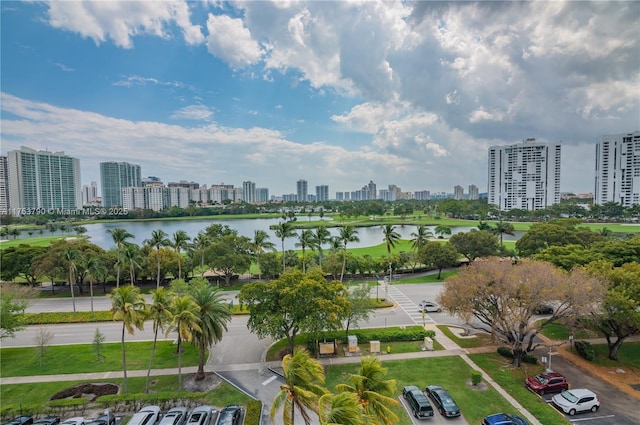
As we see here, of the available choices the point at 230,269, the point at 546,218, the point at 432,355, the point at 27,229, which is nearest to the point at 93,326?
the point at 230,269

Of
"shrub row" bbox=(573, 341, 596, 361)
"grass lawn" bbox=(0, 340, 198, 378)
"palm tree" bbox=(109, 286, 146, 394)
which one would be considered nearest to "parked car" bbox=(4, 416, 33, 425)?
"grass lawn" bbox=(0, 340, 198, 378)

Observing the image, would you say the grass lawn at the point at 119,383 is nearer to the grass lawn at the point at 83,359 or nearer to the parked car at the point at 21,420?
the parked car at the point at 21,420

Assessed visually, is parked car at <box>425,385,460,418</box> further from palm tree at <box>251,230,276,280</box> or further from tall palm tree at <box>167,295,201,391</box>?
palm tree at <box>251,230,276,280</box>

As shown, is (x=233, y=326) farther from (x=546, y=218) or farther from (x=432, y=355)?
(x=546, y=218)

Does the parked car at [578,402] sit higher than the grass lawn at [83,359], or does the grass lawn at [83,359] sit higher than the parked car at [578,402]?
the parked car at [578,402]

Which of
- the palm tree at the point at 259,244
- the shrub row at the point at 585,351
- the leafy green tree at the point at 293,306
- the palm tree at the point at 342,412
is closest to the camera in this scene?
the palm tree at the point at 342,412

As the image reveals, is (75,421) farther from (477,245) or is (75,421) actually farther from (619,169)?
(619,169)

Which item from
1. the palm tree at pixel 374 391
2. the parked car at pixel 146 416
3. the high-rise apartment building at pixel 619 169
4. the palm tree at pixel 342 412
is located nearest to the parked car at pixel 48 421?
the parked car at pixel 146 416
